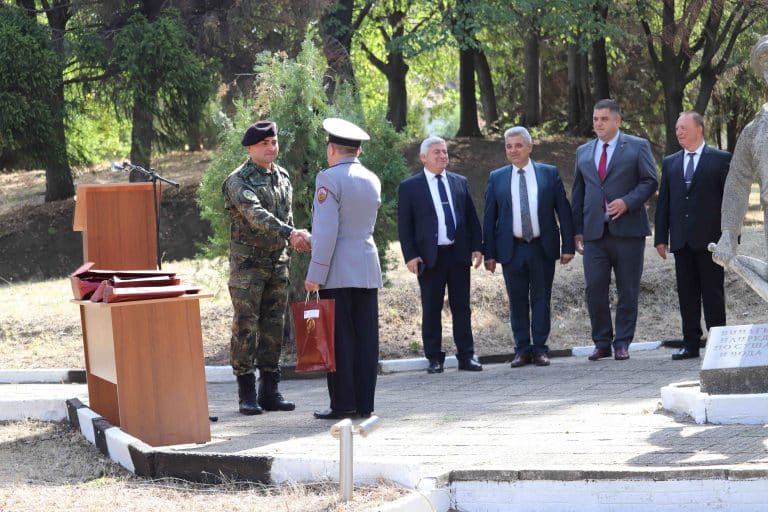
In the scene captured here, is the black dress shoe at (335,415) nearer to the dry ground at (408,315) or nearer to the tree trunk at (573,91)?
the dry ground at (408,315)

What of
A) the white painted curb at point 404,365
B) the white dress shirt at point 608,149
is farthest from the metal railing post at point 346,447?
the white painted curb at point 404,365

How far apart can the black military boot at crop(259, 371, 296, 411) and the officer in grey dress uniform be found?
69 centimetres

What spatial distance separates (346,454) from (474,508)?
720 mm

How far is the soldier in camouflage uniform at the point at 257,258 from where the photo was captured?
8477mm

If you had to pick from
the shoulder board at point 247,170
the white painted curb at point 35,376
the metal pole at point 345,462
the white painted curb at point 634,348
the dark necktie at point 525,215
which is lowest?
the white painted curb at point 634,348

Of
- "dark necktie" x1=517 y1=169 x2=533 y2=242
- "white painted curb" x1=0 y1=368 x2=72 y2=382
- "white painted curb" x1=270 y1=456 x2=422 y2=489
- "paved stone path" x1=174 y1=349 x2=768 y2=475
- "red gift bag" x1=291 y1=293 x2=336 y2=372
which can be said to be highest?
"dark necktie" x1=517 y1=169 x2=533 y2=242

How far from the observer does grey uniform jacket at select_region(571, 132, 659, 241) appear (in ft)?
35.8

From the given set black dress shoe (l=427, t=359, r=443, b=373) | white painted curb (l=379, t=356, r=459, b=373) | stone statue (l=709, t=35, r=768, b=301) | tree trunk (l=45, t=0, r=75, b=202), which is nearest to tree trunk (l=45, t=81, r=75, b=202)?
tree trunk (l=45, t=0, r=75, b=202)

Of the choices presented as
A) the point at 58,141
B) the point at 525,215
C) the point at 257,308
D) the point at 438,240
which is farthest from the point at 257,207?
the point at 58,141

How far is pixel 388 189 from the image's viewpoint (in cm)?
1288

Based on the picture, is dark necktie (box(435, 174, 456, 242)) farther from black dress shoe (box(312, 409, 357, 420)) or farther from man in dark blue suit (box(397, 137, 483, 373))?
black dress shoe (box(312, 409, 357, 420))

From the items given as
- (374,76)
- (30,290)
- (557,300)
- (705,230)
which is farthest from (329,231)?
(374,76)

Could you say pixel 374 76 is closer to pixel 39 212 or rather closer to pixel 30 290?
pixel 39 212

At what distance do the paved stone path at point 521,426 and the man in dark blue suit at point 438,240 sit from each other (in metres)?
0.49
